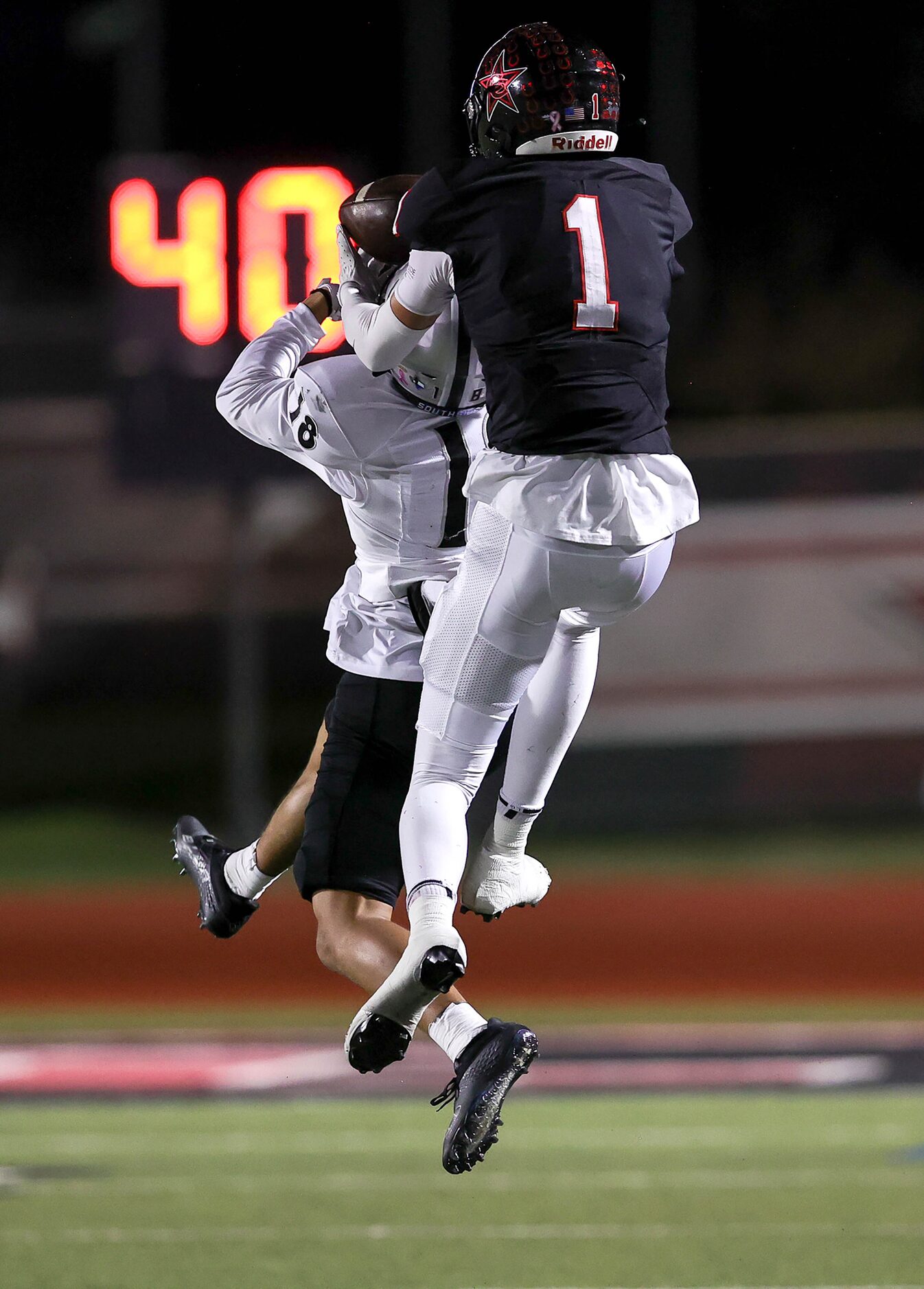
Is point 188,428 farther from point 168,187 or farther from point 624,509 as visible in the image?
point 624,509

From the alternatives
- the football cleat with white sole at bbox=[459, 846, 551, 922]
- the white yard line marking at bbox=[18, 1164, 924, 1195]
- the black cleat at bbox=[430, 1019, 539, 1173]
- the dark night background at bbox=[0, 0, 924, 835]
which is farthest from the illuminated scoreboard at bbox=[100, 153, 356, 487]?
the white yard line marking at bbox=[18, 1164, 924, 1195]

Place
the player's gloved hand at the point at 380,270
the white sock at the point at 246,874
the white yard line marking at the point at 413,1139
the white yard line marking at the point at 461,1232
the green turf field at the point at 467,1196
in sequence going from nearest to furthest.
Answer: the player's gloved hand at the point at 380,270, the white sock at the point at 246,874, the green turf field at the point at 467,1196, the white yard line marking at the point at 461,1232, the white yard line marking at the point at 413,1139

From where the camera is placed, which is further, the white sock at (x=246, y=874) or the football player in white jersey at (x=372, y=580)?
the white sock at (x=246, y=874)

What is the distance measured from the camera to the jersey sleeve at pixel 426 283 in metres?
2.60

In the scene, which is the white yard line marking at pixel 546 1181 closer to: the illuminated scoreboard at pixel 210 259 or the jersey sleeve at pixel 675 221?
the illuminated scoreboard at pixel 210 259

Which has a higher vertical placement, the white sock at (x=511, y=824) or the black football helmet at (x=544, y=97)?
the black football helmet at (x=544, y=97)

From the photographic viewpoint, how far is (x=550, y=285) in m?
2.57

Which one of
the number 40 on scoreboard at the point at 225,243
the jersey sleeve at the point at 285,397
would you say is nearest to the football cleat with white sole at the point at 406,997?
the jersey sleeve at the point at 285,397

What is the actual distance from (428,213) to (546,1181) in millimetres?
4751

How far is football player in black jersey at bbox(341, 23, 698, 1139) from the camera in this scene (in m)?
2.58

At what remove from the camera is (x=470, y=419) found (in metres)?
3.06

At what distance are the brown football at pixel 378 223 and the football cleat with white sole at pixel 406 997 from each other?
0.95 meters

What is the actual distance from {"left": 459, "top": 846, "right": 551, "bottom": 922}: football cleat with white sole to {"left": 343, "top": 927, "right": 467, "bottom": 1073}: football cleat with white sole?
8.1 inches

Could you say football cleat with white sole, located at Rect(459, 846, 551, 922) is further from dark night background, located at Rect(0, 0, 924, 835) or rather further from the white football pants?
dark night background, located at Rect(0, 0, 924, 835)
